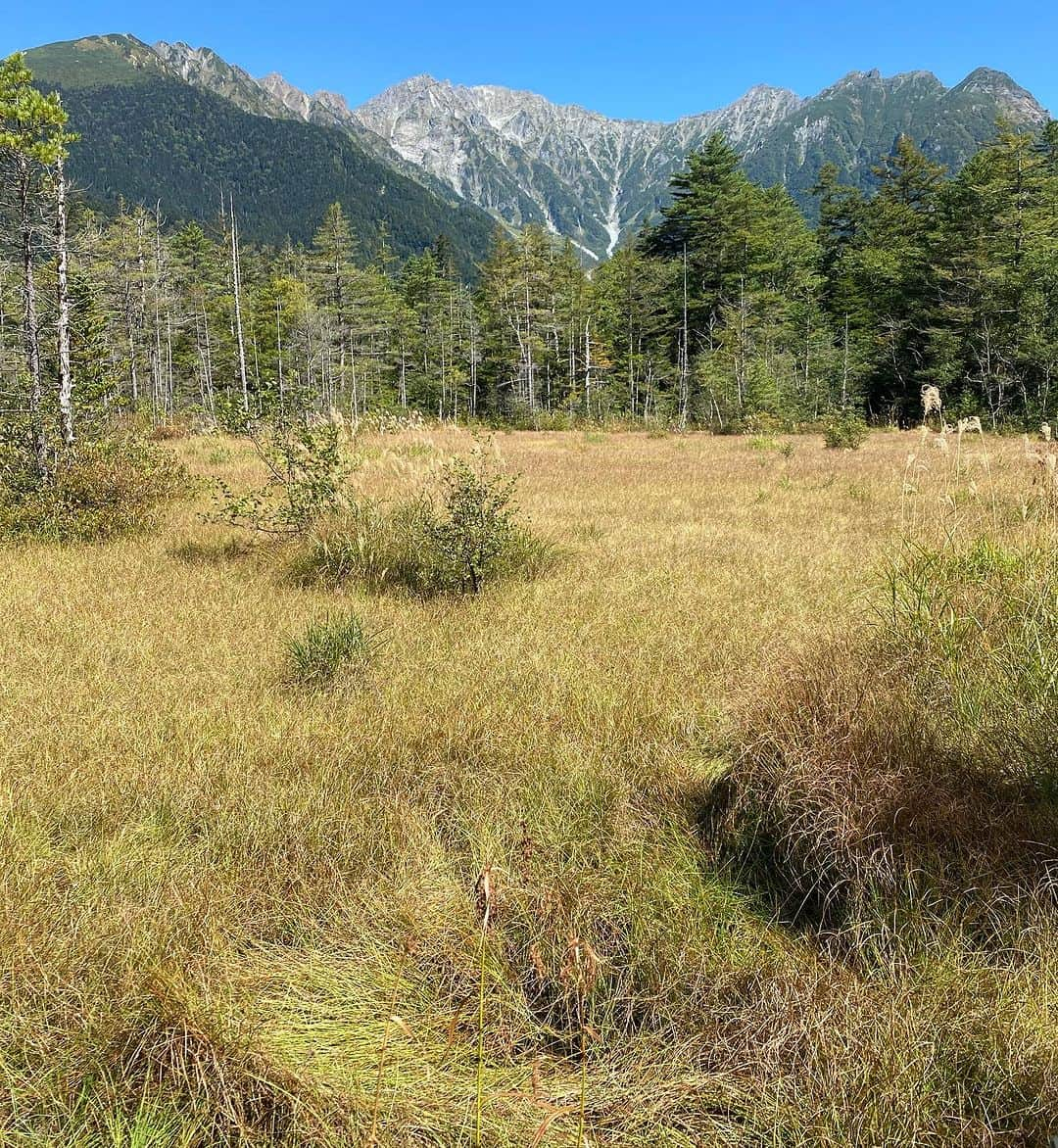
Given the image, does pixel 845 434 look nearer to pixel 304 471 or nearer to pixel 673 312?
pixel 304 471

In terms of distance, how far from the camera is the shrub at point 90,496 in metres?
7.02

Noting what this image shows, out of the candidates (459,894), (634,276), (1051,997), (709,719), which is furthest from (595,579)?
(634,276)

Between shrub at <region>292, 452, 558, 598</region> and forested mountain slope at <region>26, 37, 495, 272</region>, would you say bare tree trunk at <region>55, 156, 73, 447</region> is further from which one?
forested mountain slope at <region>26, 37, 495, 272</region>

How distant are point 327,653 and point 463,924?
2148 millimetres

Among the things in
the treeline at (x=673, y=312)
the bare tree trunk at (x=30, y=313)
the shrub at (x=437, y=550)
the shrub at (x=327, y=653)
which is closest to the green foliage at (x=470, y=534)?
the shrub at (x=437, y=550)

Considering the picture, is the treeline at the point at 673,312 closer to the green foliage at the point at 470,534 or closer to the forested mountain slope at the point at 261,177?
the green foliage at the point at 470,534

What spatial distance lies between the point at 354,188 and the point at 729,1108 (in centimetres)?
21512

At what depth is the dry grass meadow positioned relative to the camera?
144 centimetres

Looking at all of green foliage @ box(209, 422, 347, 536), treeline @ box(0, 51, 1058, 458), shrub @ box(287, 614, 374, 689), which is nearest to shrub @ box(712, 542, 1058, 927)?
shrub @ box(287, 614, 374, 689)

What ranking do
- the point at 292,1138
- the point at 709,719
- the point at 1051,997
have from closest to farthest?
the point at 292,1138, the point at 1051,997, the point at 709,719

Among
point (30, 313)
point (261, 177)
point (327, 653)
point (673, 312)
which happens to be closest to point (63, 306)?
point (30, 313)

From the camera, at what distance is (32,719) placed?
3.18m

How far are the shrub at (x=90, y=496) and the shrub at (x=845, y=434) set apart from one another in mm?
16214

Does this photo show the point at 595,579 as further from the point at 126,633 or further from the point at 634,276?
the point at 634,276
